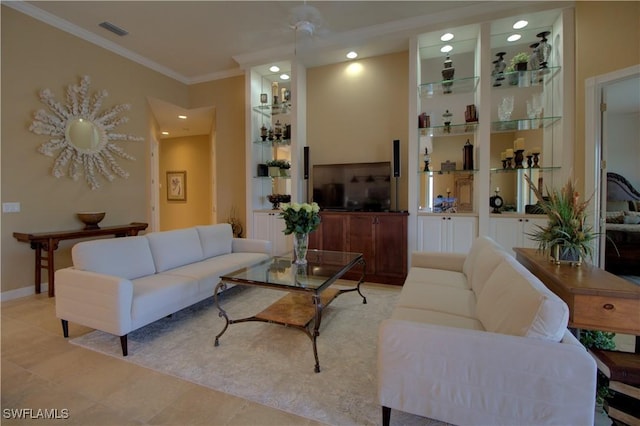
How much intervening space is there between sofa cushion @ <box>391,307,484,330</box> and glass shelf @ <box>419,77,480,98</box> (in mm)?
3443

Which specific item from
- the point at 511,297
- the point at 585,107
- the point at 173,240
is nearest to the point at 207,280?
the point at 173,240

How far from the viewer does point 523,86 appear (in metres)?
3.95

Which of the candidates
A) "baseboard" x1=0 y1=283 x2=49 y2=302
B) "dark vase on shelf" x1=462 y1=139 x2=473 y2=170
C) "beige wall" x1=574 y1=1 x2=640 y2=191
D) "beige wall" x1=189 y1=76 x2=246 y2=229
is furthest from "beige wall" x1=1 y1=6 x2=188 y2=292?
"beige wall" x1=574 y1=1 x2=640 y2=191

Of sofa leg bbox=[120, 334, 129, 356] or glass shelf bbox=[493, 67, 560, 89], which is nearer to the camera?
sofa leg bbox=[120, 334, 129, 356]

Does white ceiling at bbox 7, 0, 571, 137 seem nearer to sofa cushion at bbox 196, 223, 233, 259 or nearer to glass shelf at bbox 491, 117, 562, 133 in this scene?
glass shelf at bbox 491, 117, 562, 133

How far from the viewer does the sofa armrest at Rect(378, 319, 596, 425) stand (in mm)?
1214

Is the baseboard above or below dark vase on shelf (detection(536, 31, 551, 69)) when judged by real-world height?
below

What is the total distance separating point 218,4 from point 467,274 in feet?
13.6

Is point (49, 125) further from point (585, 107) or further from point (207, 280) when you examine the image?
point (585, 107)

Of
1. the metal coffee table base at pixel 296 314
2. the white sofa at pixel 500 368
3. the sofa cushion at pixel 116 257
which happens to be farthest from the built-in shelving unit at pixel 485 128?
the sofa cushion at pixel 116 257

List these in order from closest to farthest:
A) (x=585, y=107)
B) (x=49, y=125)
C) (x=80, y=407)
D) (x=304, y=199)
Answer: (x=80, y=407), (x=585, y=107), (x=49, y=125), (x=304, y=199)

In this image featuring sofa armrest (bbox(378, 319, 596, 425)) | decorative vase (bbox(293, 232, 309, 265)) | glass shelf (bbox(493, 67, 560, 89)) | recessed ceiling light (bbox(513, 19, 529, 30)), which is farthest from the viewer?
glass shelf (bbox(493, 67, 560, 89))

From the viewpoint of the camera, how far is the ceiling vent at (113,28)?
13.0 feet

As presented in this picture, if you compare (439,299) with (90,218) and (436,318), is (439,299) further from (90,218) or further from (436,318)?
(90,218)
